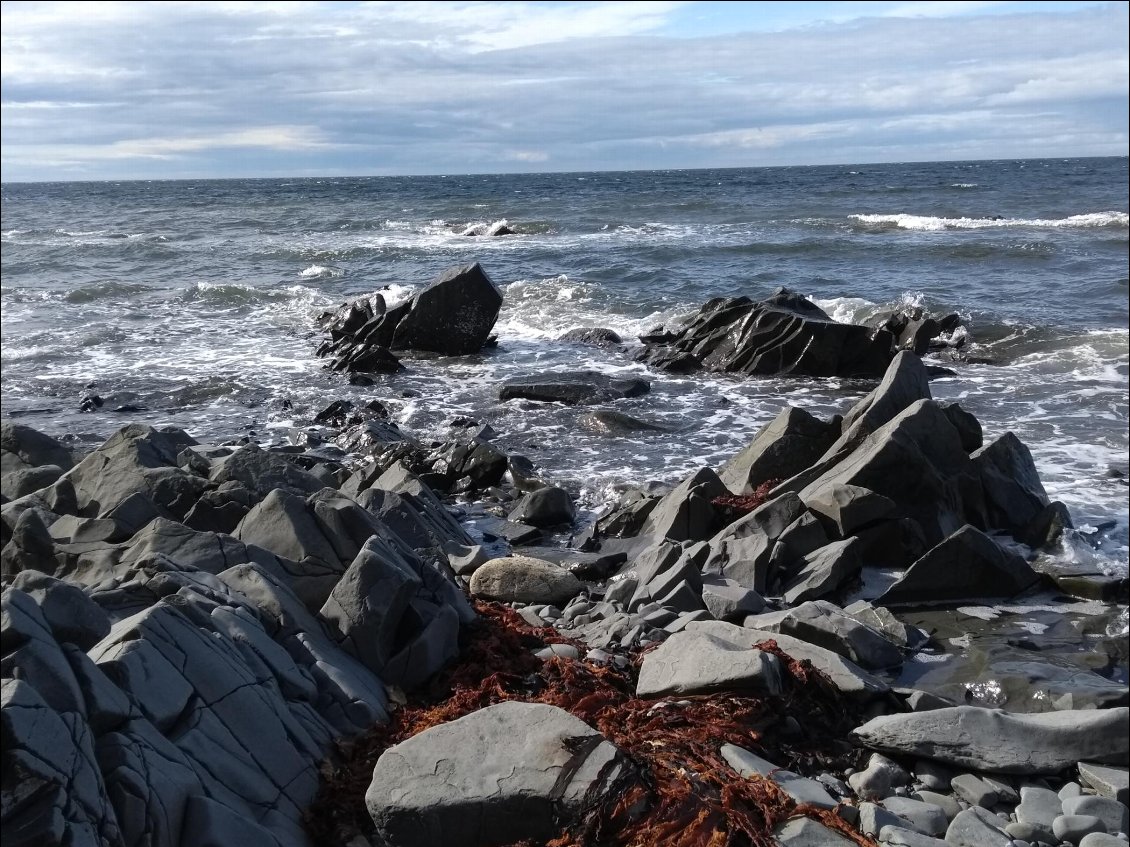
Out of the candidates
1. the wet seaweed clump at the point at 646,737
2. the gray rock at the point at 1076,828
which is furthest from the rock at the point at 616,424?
the gray rock at the point at 1076,828

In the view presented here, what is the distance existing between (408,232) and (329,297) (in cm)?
1777

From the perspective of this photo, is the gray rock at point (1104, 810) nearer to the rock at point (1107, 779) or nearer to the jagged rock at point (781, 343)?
the rock at point (1107, 779)

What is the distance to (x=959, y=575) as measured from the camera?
8.00 metres

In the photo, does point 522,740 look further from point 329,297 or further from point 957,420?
point 329,297

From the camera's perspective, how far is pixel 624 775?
4.61 m

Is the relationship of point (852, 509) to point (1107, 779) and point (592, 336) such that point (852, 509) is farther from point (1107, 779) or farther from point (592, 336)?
point (592, 336)

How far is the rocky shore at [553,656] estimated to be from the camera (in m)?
4.48

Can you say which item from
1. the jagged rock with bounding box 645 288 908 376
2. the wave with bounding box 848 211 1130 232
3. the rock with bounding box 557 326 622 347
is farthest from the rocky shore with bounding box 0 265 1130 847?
the wave with bounding box 848 211 1130 232

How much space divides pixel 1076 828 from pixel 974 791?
53 cm

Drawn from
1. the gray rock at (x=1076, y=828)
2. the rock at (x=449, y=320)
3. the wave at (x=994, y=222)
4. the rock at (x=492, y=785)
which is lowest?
the gray rock at (x=1076, y=828)

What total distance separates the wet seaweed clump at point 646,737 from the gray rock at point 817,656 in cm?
10

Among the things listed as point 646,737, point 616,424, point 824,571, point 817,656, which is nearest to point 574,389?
point 616,424

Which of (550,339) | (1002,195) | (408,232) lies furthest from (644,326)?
(1002,195)

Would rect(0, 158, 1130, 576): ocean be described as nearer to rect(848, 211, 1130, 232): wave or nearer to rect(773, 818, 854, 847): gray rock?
rect(848, 211, 1130, 232): wave
